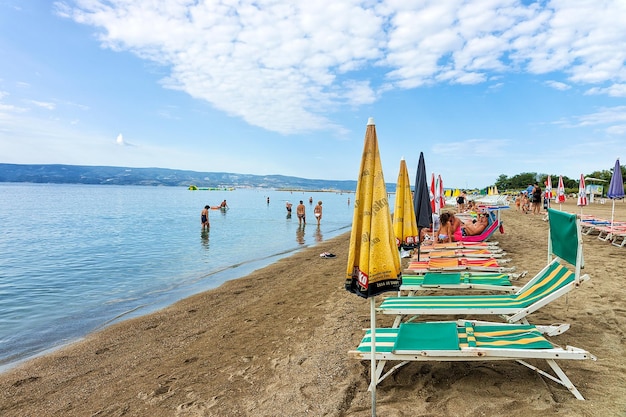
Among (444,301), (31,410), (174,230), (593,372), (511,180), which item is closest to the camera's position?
(593,372)

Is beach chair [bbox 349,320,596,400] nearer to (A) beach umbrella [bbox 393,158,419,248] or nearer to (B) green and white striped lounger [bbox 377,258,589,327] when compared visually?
(B) green and white striped lounger [bbox 377,258,589,327]

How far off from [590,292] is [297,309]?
4700 mm

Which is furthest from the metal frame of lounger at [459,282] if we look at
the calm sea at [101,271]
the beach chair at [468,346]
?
the calm sea at [101,271]

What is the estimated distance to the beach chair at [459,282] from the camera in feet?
17.0

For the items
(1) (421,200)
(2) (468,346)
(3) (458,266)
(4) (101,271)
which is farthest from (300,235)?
(2) (468,346)

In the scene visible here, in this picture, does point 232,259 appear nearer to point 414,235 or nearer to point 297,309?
point 297,309

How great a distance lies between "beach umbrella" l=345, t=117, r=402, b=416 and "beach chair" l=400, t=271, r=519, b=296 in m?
2.36

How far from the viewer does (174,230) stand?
22.7 metres

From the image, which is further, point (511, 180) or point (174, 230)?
point (511, 180)

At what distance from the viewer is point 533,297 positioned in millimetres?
4031

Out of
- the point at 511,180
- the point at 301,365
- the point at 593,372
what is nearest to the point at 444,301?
the point at 593,372

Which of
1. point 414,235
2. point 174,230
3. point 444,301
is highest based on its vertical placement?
point 414,235

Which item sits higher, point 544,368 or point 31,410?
point 544,368

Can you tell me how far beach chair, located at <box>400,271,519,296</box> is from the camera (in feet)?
17.0
